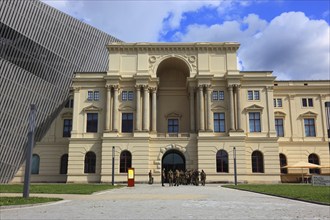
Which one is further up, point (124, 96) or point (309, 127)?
point (124, 96)

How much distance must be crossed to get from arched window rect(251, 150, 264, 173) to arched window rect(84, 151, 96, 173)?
23828 millimetres

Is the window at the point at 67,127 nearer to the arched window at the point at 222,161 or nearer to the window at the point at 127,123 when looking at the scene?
the window at the point at 127,123

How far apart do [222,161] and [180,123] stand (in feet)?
33.8

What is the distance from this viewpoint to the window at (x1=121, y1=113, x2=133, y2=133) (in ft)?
184

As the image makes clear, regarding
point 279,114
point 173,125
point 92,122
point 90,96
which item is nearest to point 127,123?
point 92,122

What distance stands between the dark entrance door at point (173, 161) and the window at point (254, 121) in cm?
1161

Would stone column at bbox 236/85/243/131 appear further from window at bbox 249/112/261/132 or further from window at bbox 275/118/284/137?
window at bbox 275/118/284/137

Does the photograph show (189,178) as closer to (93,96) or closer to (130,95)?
(130,95)

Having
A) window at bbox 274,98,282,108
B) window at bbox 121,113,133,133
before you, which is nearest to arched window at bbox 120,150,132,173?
window at bbox 121,113,133,133

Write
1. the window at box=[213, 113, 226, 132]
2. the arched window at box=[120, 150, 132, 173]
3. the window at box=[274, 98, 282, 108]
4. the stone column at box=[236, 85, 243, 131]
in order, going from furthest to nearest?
the window at box=[274, 98, 282, 108] < the window at box=[213, 113, 226, 132] < the stone column at box=[236, 85, 243, 131] < the arched window at box=[120, 150, 132, 173]

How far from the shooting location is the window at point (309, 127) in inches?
2386

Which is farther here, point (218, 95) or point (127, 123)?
point (218, 95)

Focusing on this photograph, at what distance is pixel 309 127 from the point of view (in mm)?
60750

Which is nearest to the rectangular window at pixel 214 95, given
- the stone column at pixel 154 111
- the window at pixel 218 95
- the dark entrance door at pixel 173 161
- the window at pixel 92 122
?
the window at pixel 218 95
